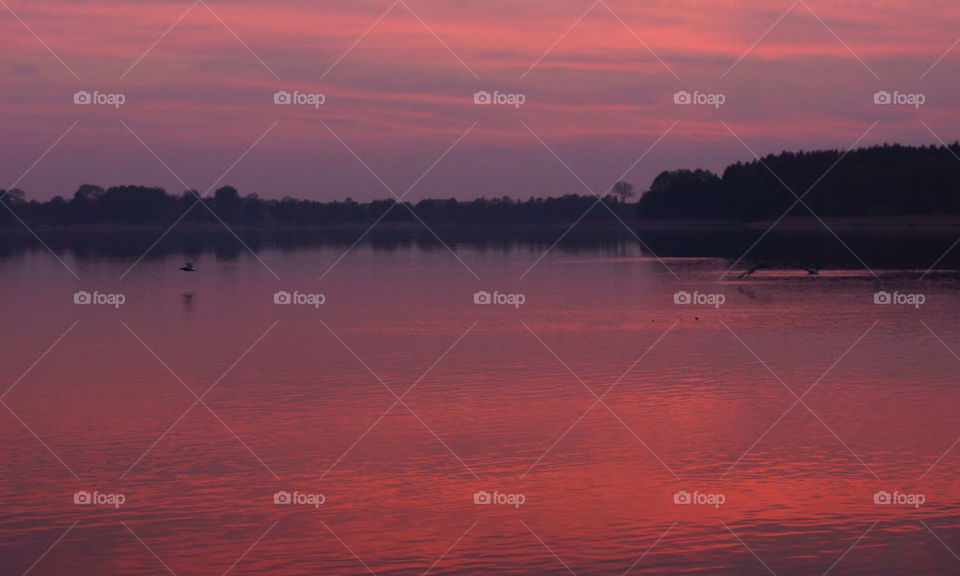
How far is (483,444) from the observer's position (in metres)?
25.7

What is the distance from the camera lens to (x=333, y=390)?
107 feet

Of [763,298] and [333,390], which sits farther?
[763,298]

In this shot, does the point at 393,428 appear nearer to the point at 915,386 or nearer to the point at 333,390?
the point at 333,390

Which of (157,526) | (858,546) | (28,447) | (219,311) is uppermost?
(219,311)

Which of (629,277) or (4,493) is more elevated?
(629,277)

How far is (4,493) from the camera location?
2223 cm

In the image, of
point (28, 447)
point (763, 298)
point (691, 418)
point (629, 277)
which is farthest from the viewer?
point (629, 277)

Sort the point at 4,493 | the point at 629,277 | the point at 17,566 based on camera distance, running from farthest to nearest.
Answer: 1. the point at 629,277
2. the point at 4,493
3. the point at 17,566

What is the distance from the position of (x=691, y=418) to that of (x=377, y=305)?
32043 millimetres

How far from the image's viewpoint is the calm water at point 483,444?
1927cm

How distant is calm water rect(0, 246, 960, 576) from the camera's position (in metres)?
19.3

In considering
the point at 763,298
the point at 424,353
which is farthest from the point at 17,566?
the point at 763,298

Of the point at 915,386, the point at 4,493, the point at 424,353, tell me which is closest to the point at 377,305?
the point at 424,353

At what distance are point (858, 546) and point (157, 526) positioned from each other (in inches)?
447
